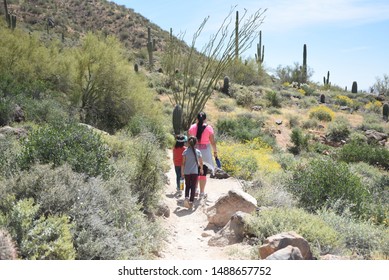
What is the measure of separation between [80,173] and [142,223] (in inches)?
50.8

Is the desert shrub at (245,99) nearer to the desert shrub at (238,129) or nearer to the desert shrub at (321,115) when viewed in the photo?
the desert shrub at (321,115)

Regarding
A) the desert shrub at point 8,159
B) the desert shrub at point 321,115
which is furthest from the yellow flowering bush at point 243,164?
the desert shrub at point 321,115

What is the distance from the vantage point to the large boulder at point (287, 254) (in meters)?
4.32

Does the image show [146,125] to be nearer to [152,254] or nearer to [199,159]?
[199,159]

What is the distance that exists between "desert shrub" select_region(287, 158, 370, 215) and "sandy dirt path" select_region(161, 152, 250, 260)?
2.00 metres

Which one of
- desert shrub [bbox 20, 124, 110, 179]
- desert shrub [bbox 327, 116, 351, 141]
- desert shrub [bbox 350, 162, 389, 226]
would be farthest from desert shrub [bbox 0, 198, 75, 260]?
desert shrub [bbox 327, 116, 351, 141]

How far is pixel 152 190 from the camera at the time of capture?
7.52m

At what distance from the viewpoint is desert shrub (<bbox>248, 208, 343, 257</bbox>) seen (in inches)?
217

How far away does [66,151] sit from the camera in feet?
21.2

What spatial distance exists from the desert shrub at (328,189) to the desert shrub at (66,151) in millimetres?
4315

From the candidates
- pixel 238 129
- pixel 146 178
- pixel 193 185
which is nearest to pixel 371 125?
pixel 238 129

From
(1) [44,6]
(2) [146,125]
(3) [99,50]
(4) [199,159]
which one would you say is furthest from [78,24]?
(4) [199,159]

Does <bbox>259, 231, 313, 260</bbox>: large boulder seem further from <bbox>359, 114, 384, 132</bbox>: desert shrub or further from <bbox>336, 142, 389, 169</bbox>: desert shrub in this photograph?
<bbox>359, 114, 384, 132</bbox>: desert shrub

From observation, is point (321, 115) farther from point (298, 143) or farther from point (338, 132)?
point (298, 143)
